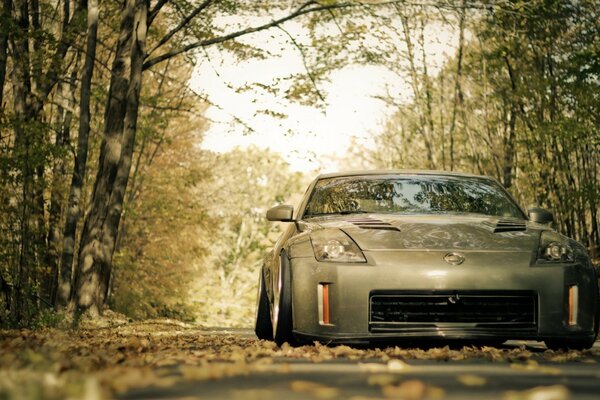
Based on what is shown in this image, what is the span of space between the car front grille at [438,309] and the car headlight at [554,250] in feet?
1.21

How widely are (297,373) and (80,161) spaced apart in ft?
38.9

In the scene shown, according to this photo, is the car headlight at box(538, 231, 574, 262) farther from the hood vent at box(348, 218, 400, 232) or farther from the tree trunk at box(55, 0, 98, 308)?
the tree trunk at box(55, 0, 98, 308)

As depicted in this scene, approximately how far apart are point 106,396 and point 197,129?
27013mm

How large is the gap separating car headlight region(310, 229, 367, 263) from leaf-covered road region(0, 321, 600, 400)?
0.64 metres

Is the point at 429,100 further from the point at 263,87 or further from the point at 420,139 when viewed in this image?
the point at 263,87

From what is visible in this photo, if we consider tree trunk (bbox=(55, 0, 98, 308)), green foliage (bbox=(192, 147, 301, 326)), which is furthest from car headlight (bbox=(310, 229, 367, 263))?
green foliage (bbox=(192, 147, 301, 326))

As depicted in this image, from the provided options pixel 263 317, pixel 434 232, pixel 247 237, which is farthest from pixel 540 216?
pixel 247 237

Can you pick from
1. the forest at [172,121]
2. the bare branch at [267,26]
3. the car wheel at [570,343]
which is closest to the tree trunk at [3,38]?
the forest at [172,121]

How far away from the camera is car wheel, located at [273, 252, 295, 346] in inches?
246

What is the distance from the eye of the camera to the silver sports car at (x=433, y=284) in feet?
19.6

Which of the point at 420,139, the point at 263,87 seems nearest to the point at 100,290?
the point at 263,87

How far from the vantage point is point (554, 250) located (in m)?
6.28

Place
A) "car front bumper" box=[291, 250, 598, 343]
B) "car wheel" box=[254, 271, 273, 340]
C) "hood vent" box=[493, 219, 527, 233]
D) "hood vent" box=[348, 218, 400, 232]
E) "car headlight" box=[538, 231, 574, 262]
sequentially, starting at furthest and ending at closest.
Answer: "car wheel" box=[254, 271, 273, 340], "hood vent" box=[493, 219, 527, 233], "hood vent" box=[348, 218, 400, 232], "car headlight" box=[538, 231, 574, 262], "car front bumper" box=[291, 250, 598, 343]

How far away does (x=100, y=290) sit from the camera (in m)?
14.6
